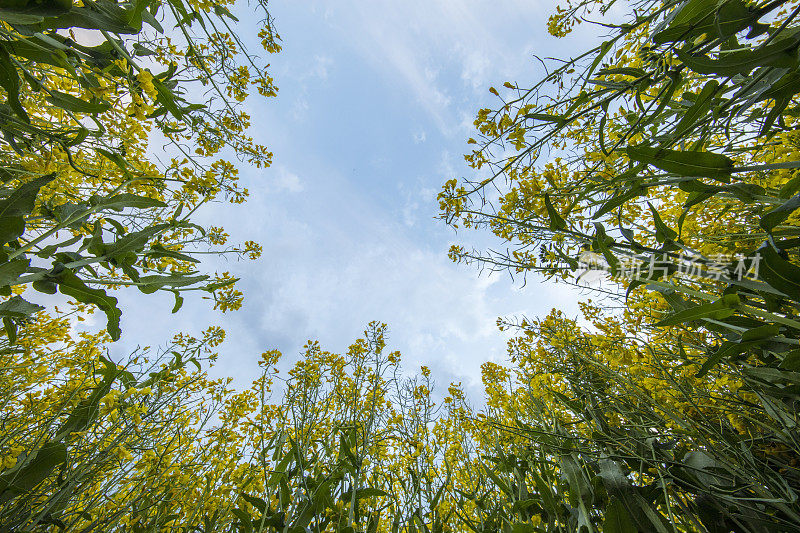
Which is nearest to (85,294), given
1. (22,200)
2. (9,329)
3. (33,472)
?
(22,200)

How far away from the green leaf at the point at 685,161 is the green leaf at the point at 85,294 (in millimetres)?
1226

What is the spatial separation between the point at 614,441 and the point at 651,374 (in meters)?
1.04

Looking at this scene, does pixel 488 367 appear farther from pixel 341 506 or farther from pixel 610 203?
pixel 610 203

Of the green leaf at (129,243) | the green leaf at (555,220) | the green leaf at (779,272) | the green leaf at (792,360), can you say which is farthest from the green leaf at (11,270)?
the green leaf at (792,360)

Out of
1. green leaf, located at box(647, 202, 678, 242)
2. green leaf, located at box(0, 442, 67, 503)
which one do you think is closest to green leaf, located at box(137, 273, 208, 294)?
green leaf, located at box(0, 442, 67, 503)

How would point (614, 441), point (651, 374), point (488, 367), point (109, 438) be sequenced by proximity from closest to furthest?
point (614, 441) → point (109, 438) → point (651, 374) → point (488, 367)

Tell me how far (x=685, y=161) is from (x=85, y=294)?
1394 millimetres

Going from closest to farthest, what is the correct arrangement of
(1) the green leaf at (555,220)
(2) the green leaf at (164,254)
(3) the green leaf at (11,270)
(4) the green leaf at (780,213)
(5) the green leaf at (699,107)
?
(3) the green leaf at (11,270) < (4) the green leaf at (780,213) < (5) the green leaf at (699,107) < (2) the green leaf at (164,254) < (1) the green leaf at (555,220)

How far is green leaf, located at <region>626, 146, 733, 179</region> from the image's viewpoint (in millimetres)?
783

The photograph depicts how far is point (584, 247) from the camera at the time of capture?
1468 millimetres

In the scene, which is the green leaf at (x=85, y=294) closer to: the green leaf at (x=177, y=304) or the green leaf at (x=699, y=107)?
the green leaf at (x=177, y=304)

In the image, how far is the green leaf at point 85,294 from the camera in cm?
65

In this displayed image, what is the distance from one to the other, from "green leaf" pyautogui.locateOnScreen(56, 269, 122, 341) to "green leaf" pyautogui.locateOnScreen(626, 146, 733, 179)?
123 cm

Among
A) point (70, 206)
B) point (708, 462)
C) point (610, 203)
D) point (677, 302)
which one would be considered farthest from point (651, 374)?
point (70, 206)
